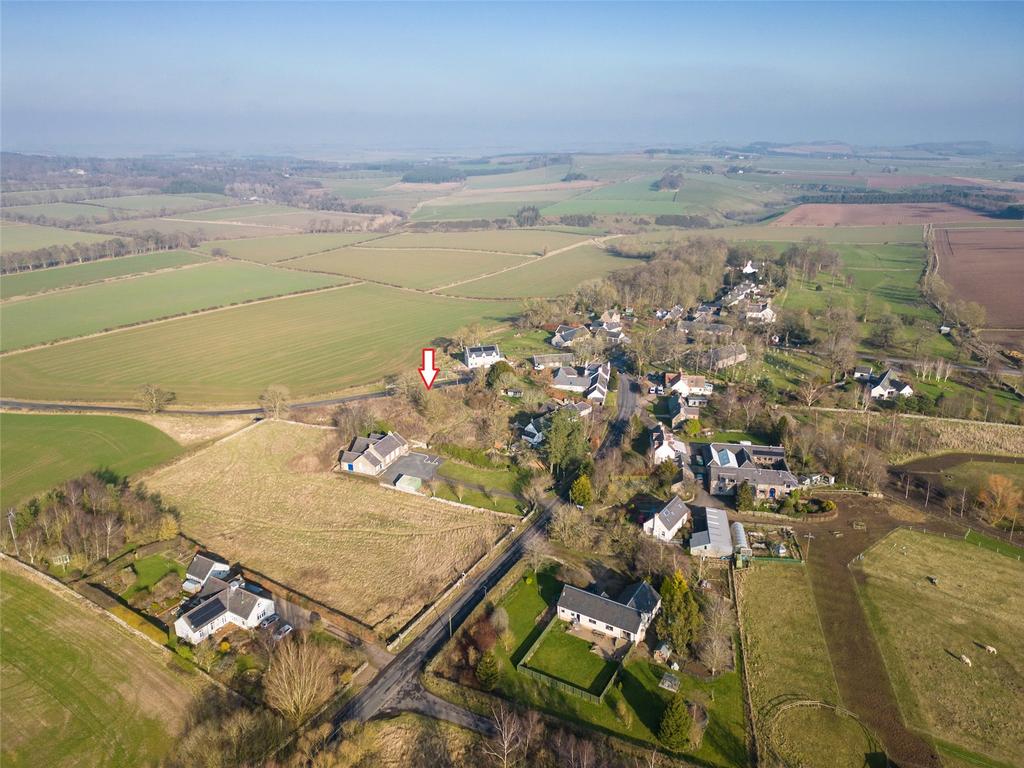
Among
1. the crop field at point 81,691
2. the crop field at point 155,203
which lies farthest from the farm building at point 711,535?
the crop field at point 155,203

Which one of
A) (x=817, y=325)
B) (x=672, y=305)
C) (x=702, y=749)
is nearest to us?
(x=702, y=749)

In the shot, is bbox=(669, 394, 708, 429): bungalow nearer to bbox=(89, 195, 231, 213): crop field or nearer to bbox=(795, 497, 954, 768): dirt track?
bbox=(795, 497, 954, 768): dirt track

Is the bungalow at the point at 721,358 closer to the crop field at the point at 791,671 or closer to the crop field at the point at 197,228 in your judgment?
the crop field at the point at 791,671

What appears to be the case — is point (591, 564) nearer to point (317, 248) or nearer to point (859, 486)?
point (859, 486)

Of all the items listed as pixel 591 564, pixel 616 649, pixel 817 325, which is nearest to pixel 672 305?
pixel 817 325

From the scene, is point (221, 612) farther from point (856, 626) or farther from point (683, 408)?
point (683, 408)

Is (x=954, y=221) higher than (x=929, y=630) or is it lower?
higher
